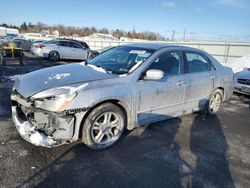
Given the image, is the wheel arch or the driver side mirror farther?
the driver side mirror

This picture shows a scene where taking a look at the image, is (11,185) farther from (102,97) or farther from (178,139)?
(178,139)

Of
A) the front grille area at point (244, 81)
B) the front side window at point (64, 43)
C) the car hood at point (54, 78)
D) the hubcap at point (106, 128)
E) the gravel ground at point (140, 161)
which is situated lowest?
the gravel ground at point (140, 161)

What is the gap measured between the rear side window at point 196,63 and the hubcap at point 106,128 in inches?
76.6

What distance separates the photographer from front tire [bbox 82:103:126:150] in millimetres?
3357

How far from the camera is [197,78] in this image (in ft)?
15.8

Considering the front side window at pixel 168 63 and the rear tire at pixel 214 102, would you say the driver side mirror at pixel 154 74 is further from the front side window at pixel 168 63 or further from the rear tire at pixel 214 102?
the rear tire at pixel 214 102

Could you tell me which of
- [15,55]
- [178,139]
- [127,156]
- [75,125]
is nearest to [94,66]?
[75,125]

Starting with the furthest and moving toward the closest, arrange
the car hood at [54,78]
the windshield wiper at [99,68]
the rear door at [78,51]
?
the rear door at [78,51]
the windshield wiper at [99,68]
the car hood at [54,78]

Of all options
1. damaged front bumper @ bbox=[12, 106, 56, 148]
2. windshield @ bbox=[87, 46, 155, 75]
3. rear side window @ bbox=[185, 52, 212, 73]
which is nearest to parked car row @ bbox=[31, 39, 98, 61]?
windshield @ bbox=[87, 46, 155, 75]

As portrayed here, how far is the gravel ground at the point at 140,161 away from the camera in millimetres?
2820

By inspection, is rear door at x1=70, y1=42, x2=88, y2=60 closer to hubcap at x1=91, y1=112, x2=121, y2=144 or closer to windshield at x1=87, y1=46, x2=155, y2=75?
windshield at x1=87, y1=46, x2=155, y2=75

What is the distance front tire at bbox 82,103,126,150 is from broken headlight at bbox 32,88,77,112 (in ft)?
1.39

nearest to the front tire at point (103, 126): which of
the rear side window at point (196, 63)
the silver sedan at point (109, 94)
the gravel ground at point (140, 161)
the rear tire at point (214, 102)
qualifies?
the silver sedan at point (109, 94)

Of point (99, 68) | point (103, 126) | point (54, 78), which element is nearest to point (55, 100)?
point (54, 78)
